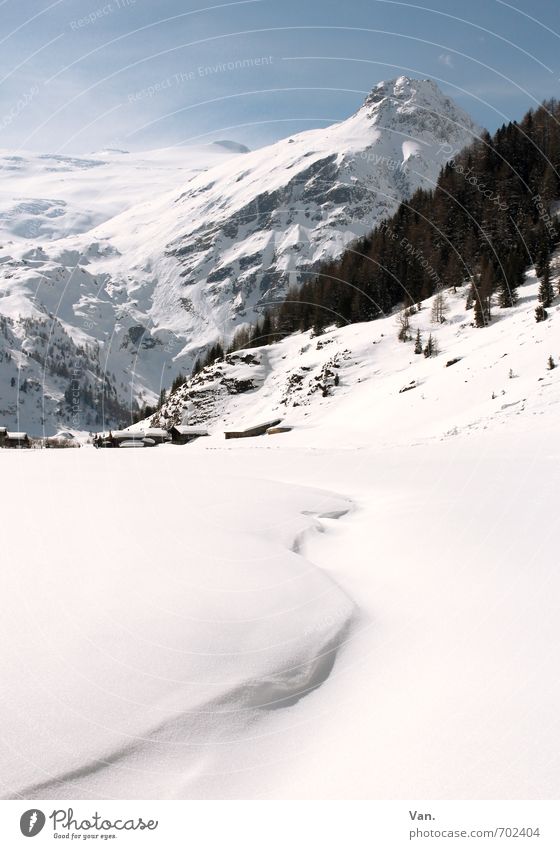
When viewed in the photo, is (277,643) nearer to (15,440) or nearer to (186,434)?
(186,434)

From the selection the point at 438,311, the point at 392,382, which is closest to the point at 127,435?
the point at 392,382

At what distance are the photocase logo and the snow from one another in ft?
0.34

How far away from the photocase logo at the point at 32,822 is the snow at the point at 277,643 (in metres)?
0.10

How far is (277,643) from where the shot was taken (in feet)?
14.0

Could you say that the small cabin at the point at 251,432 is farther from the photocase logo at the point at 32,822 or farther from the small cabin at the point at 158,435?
the photocase logo at the point at 32,822

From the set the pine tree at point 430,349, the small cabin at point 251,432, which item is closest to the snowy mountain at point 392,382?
the pine tree at point 430,349

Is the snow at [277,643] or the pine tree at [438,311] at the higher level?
the pine tree at [438,311]

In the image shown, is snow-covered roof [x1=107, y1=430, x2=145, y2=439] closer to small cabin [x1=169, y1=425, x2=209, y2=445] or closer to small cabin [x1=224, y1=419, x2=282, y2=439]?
small cabin [x1=169, y1=425, x2=209, y2=445]

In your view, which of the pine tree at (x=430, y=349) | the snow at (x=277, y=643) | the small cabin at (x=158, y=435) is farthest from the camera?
the small cabin at (x=158, y=435)

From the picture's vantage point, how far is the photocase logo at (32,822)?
2801 millimetres

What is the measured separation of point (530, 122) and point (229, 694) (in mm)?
96536

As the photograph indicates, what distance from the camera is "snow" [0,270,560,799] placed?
3.02 metres

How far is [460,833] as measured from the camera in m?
2.90

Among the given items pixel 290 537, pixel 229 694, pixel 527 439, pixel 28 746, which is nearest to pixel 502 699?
pixel 229 694
